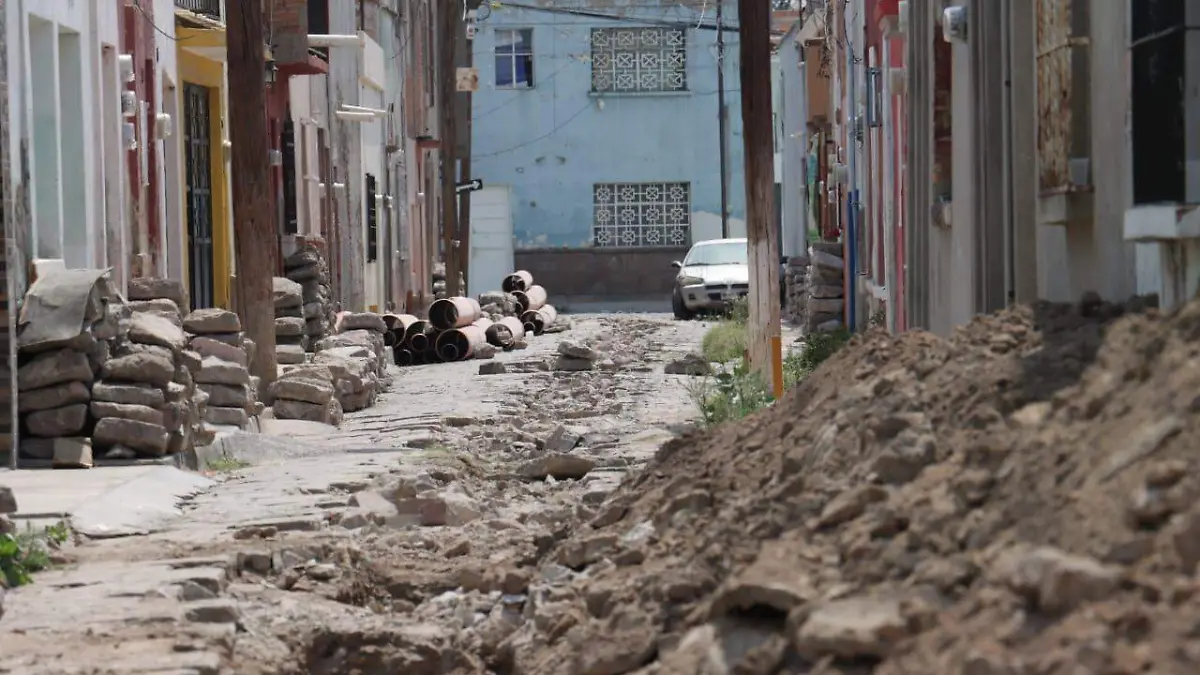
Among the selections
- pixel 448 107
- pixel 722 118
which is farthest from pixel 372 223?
pixel 722 118

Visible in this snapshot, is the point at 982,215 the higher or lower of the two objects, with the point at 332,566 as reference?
higher

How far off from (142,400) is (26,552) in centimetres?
370

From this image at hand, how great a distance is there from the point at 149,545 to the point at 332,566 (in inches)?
38.7

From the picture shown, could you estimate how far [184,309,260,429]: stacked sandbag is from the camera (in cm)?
1365

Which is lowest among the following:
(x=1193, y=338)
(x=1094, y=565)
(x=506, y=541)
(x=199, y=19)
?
(x=506, y=541)

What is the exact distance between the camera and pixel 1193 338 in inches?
197

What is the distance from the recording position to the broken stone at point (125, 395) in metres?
11.5

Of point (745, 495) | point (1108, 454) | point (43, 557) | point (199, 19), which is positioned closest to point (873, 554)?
point (1108, 454)

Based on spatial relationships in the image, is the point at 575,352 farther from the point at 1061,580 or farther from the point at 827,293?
the point at 1061,580

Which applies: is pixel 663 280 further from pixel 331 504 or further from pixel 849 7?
pixel 331 504

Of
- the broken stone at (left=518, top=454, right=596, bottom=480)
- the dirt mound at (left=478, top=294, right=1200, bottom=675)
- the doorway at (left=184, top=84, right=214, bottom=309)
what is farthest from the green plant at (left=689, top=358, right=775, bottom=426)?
the doorway at (left=184, top=84, right=214, bottom=309)

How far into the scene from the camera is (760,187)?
54.2 feet

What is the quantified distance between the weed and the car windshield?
76.8ft

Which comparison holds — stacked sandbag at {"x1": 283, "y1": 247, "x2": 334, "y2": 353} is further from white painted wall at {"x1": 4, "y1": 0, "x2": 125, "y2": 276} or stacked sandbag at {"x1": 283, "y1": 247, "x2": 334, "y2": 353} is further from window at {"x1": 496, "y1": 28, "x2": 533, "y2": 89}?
window at {"x1": 496, "y1": 28, "x2": 533, "y2": 89}
